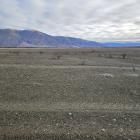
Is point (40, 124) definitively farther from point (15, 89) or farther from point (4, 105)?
point (15, 89)

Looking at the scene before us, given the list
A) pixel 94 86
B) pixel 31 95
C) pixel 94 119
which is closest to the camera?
pixel 94 119

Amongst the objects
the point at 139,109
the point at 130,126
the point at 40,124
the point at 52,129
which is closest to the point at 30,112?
the point at 40,124

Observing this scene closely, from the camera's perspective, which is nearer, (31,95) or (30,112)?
(30,112)

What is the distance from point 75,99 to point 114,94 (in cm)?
245

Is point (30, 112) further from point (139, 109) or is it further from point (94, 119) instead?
point (139, 109)

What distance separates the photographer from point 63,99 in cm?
990

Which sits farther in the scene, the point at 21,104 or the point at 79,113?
the point at 21,104

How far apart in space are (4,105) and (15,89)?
3120 mm

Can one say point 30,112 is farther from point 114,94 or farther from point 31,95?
point 114,94

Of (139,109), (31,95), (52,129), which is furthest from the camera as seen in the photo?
(31,95)

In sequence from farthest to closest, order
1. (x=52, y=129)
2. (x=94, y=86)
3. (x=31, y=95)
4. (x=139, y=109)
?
(x=94, y=86), (x=31, y=95), (x=139, y=109), (x=52, y=129)

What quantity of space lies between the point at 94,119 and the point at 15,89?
6103 millimetres

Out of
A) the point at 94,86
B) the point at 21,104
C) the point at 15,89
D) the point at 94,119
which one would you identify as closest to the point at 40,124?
the point at 94,119

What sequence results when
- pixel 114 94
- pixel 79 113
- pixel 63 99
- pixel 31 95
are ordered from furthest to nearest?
1. pixel 114 94
2. pixel 31 95
3. pixel 63 99
4. pixel 79 113
